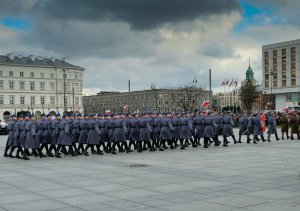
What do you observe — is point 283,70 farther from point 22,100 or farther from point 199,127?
point 22,100

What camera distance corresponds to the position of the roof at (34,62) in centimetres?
11250

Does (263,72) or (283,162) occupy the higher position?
(263,72)

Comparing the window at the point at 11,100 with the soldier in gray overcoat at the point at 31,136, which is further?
the window at the point at 11,100

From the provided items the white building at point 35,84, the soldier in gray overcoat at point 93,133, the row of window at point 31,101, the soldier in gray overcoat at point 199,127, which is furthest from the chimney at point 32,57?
the soldier in gray overcoat at point 93,133

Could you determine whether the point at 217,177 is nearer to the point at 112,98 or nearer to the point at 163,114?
the point at 163,114

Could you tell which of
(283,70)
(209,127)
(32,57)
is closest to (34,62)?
(32,57)

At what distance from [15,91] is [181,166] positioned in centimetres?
10608

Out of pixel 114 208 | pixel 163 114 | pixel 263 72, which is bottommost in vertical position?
pixel 114 208

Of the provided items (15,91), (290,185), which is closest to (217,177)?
(290,185)

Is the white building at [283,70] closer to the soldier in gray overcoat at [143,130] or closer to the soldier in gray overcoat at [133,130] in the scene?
the soldier in gray overcoat at [143,130]

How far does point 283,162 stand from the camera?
1461cm

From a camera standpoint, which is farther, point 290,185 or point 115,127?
point 115,127

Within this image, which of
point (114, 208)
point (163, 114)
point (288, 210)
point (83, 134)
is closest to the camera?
point (288, 210)

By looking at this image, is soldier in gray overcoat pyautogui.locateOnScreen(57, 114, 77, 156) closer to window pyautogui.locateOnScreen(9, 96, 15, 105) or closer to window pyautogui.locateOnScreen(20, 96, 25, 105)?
window pyautogui.locateOnScreen(9, 96, 15, 105)
